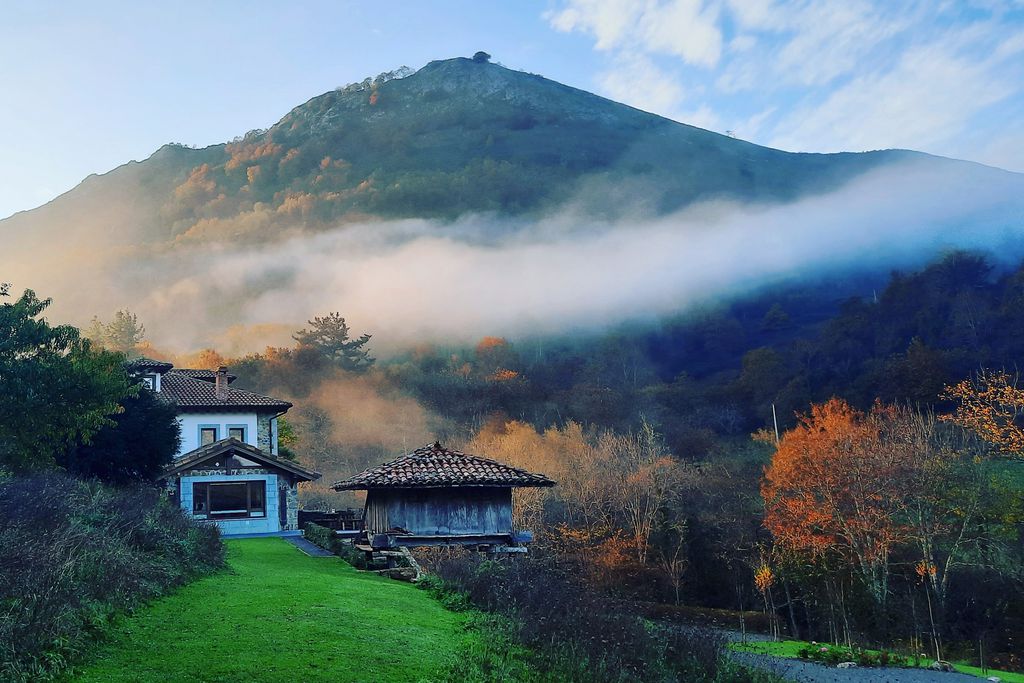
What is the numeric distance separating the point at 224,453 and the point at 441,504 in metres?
17.9

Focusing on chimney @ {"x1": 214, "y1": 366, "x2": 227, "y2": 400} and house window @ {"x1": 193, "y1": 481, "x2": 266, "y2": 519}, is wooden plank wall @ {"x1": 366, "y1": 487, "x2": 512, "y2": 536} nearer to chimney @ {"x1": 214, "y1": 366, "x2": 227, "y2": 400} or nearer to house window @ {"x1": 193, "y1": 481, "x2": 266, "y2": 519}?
house window @ {"x1": 193, "y1": 481, "x2": 266, "y2": 519}

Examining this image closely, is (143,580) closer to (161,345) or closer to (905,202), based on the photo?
(161,345)

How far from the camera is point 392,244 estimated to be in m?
164

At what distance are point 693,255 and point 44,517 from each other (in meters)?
153

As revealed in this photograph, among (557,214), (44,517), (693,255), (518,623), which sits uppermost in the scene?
(557,214)

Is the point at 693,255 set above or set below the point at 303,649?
above

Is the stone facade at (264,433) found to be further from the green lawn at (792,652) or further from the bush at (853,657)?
the bush at (853,657)

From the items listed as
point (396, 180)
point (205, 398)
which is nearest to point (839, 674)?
point (205, 398)

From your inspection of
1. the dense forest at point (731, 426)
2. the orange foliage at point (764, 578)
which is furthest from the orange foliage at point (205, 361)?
the orange foliage at point (764, 578)

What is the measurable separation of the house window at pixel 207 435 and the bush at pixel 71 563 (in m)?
27.2

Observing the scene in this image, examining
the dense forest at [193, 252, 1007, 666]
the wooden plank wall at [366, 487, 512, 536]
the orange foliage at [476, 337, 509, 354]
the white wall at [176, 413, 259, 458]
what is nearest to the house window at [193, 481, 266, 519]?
the white wall at [176, 413, 259, 458]

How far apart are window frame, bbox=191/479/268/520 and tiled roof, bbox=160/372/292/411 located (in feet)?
25.4

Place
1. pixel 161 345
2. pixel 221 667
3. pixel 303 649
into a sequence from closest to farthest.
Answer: pixel 221 667, pixel 303 649, pixel 161 345

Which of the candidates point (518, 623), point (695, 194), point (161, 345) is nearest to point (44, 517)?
point (518, 623)
